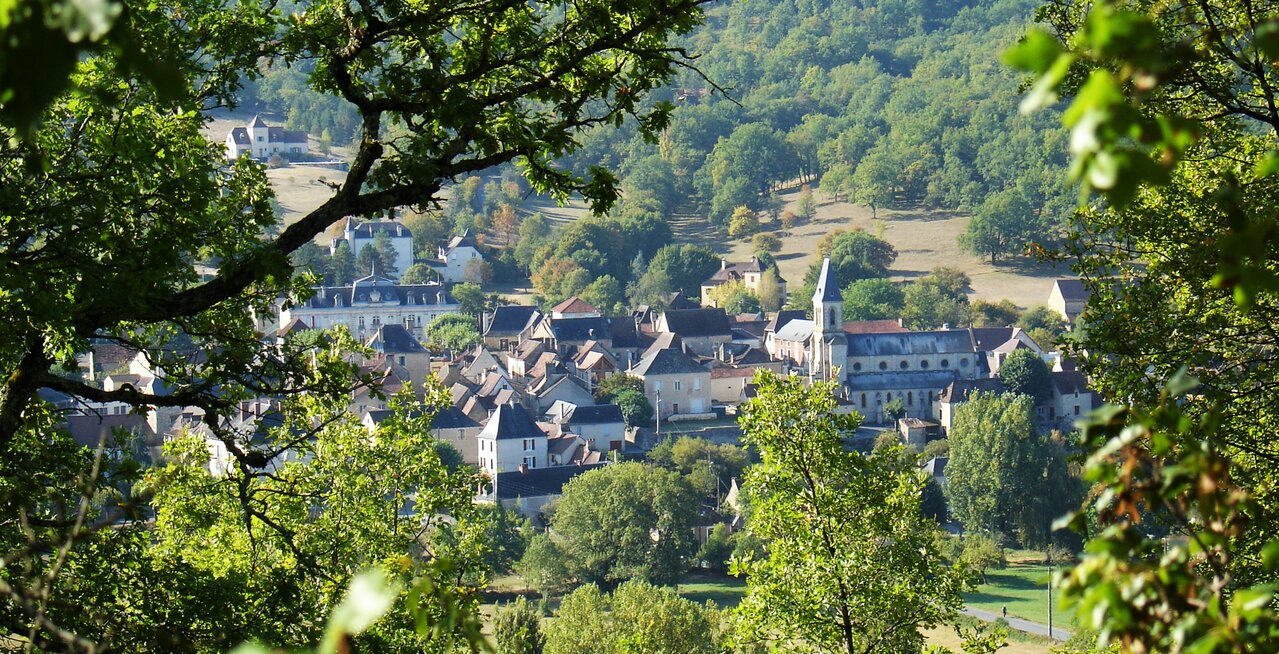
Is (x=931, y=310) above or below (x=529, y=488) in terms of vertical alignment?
above

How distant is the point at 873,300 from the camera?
8462 centimetres

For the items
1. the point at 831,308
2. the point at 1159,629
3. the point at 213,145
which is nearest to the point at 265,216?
the point at 213,145

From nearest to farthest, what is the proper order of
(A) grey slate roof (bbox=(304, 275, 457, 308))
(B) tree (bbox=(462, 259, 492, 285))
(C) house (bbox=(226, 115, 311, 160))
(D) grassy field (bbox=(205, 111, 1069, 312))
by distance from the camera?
(A) grey slate roof (bbox=(304, 275, 457, 308)) → (D) grassy field (bbox=(205, 111, 1069, 312)) → (B) tree (bbox=(462, 259, 492, 285)) → (C) house (bbox=(226, 115, 311, 160))

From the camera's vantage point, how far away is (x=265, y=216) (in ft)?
21.5

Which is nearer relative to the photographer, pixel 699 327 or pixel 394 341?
pixel 394 341

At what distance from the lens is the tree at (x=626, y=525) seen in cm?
4275

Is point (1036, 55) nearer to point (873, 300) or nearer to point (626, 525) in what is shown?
point (626, 525)

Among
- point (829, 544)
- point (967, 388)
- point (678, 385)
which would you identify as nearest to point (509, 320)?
point (678, 385)

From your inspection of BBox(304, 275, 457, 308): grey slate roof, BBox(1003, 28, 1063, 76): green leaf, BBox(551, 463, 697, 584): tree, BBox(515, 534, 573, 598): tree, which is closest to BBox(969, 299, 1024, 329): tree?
BBox(304, 275, 457, 308): grey slate roof

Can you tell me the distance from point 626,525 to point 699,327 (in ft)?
124

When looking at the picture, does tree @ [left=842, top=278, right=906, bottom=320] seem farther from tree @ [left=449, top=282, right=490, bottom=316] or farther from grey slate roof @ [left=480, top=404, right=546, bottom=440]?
grey slate roof @ [left=480, top=404, right=546, bottom=440]

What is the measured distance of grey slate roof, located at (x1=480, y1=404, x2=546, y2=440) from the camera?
5434cm

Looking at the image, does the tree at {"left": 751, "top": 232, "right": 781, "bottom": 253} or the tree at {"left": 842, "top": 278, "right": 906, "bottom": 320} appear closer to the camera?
the tree at {"left": 842, "top": 278, "right": 906, "bottom": 320}

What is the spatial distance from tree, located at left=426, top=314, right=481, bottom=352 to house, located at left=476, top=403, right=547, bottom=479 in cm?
2114
